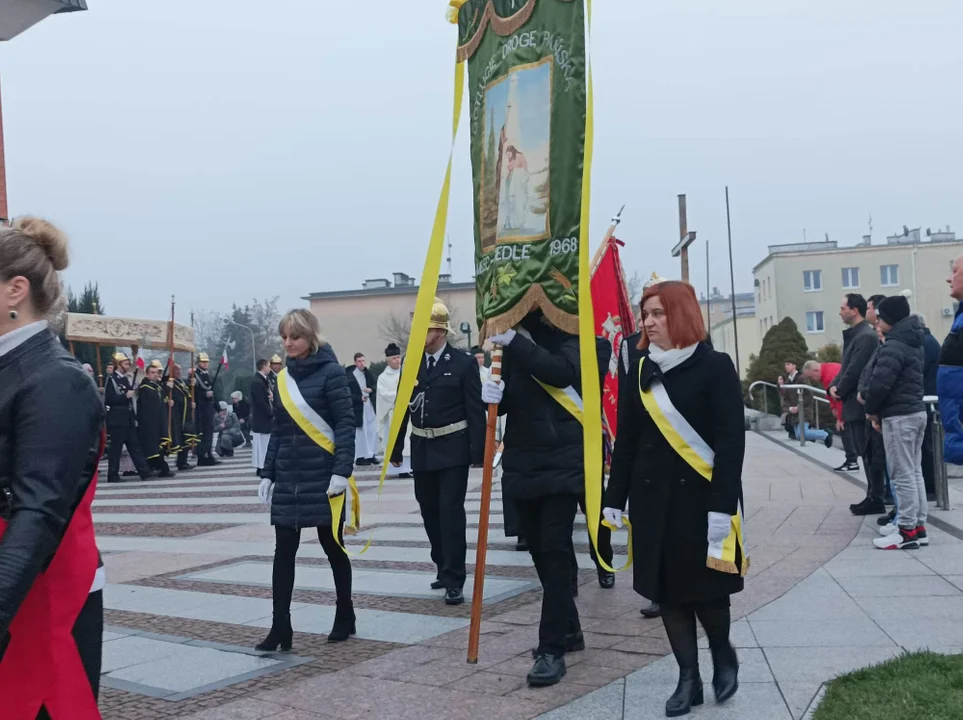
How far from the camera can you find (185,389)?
20500 millimetres

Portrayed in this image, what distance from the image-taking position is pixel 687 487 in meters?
4.18

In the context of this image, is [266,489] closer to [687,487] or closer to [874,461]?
[687,487]

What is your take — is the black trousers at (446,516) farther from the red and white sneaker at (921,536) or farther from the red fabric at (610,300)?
the red and white sneaker at (921,536)

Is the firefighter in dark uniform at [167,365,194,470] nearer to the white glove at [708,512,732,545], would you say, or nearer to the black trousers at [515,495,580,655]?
the black trousers at [515,495,580,655]

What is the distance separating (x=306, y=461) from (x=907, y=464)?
4823 mm

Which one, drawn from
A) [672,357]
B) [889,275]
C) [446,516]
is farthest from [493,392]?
[889,275]

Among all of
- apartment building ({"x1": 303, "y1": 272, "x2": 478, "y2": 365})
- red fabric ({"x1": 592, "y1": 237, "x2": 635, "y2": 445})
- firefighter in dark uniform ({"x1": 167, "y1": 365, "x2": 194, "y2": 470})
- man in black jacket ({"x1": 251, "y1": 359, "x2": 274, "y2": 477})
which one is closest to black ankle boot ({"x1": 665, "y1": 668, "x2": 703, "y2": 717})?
red fabric ({"x1": 592, "y1": 237, "x2": 635, "y2": 445})

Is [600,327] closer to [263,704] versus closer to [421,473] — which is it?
[421,473]

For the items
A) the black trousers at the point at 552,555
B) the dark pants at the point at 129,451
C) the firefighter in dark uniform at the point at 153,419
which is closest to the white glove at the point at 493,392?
the black trousers at the point at 552,555

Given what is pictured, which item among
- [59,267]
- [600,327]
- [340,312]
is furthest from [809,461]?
[340,312]

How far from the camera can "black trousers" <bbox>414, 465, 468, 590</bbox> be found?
21.8 ft

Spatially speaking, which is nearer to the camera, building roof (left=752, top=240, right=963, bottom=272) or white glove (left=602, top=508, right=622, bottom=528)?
white glove (left=602, top=508, right=622, bottom=528)

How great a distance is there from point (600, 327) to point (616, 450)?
13.2 ft

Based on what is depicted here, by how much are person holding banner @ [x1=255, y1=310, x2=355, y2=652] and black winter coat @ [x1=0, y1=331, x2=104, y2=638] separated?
320 cm
